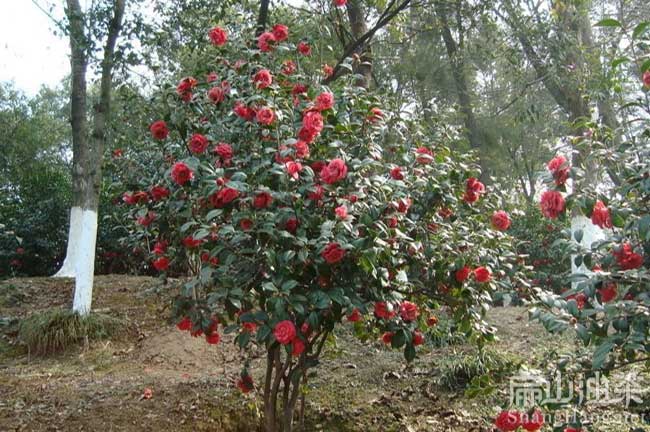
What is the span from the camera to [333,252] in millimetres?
1819

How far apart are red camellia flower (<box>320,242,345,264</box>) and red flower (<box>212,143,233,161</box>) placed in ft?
2.01

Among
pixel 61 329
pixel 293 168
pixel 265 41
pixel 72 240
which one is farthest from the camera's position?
pixel 72 240

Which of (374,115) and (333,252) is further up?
(374,115)

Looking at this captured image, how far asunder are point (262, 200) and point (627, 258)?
1232 millimetres

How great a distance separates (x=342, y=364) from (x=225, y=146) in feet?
8.06

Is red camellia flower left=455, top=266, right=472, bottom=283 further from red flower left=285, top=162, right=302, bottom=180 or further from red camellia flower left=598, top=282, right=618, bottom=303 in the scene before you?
red flower left=285, top=162, right=302, bottom=180

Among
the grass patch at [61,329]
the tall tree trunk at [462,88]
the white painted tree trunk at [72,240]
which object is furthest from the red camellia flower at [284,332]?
the tall tree trunk at [462,88]

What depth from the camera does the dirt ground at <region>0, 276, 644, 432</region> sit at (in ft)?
10.1

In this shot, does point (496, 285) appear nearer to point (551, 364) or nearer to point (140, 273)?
point (551, 364)

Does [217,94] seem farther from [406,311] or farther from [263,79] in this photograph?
[406,311]

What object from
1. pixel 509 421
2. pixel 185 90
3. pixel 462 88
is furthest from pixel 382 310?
pixel 462 88

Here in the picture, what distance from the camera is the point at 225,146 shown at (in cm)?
214

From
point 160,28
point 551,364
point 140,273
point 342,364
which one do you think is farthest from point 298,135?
point 140,273

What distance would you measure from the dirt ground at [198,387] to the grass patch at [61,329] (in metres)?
0.11
